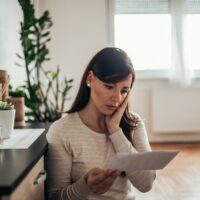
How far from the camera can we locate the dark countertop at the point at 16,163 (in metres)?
0.92

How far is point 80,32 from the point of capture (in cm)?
458

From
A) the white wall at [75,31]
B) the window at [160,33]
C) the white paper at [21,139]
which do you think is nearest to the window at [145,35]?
the window at [160,33]

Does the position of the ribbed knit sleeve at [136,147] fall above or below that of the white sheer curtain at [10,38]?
below

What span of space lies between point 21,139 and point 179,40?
337cm

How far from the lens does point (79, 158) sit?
53.2 inches

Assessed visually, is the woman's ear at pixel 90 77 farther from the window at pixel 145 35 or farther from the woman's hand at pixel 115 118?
the window at pixel 145 35

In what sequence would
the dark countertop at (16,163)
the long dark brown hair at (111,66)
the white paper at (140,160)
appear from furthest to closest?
the long dark brown hair at (111,66)
the white paper at (140,160)
the dark countertop at (16,163)

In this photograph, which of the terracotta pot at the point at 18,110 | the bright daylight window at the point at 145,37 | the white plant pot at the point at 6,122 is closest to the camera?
the white plant pot at the point at 6,122

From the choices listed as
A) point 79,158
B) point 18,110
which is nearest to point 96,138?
point 79,158

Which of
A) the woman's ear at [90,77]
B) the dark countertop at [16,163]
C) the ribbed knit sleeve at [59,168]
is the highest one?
the woman's ear at [90,77]

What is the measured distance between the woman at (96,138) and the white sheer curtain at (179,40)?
3287 millimetres

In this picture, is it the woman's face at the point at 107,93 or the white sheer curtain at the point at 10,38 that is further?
the white sheer curtain at the point at 10,38

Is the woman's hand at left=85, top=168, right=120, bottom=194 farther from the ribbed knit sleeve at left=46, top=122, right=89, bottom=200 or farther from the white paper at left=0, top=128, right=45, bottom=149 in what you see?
the white paper at left=0, top=128, right=45, bottom=149

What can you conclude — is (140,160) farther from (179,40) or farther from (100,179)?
(179,40)
